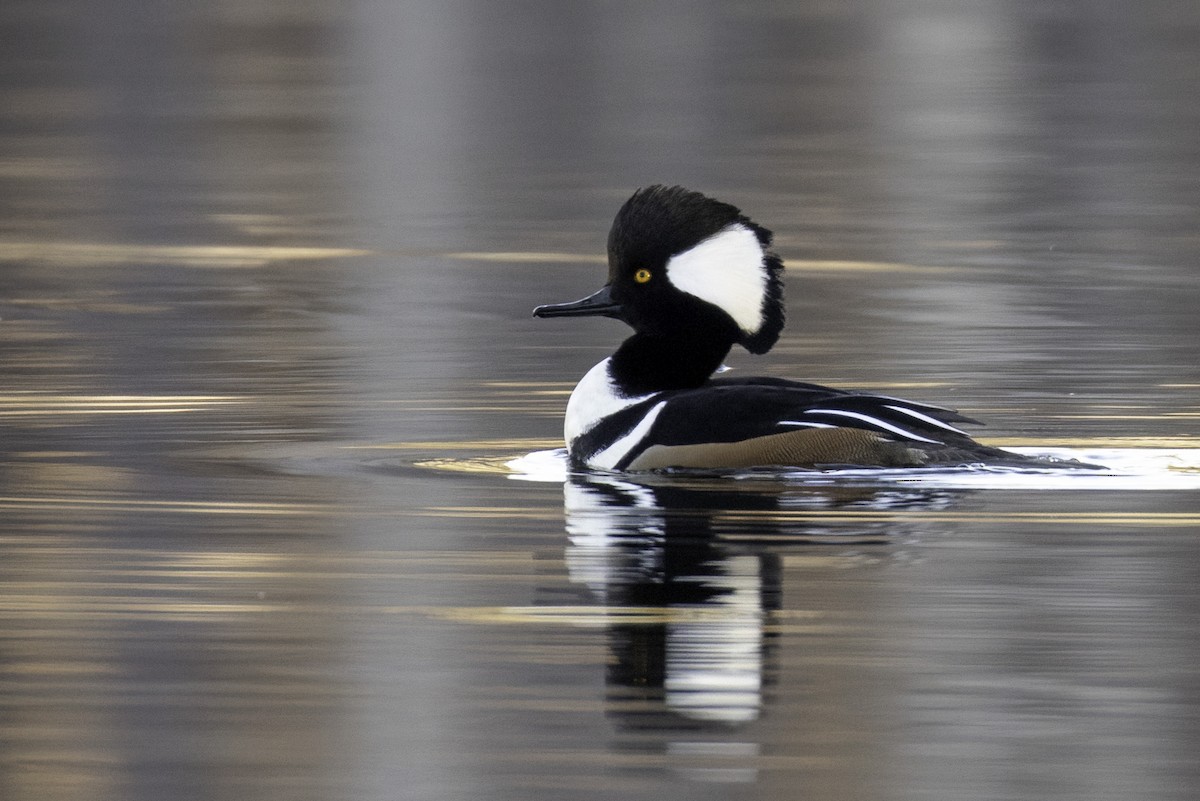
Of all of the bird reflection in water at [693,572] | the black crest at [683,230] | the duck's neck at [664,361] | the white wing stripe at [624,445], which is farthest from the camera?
the duck's neck at [664,361]

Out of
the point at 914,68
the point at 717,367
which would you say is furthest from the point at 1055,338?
the point at 914,68

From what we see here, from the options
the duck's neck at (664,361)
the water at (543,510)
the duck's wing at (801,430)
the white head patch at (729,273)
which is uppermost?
the white head patch at (729,273)

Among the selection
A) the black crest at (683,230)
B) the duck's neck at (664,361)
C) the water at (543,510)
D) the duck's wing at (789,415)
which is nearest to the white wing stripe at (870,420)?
the duck's wing at (789,415)

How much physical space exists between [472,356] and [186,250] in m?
5.90

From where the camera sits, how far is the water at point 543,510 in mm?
5398

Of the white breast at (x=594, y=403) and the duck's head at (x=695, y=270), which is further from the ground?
the duck's head at (x=695, y=270)

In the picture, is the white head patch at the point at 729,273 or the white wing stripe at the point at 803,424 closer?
the white wing stripe at the point at 803,424

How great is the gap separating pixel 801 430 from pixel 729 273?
0.74m

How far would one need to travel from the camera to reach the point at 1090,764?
17.0 ft

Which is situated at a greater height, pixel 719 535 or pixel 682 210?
pixel 682 210

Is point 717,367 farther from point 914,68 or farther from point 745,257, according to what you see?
point 914,68

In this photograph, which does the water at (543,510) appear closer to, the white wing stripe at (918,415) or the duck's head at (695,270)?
the white wing stripe at (918,415)

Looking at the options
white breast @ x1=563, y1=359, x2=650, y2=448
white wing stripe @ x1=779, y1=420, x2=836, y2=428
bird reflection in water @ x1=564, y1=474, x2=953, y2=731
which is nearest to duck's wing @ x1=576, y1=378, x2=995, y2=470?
white wing stripe @ x1=779, y1=420, x2=836, y2=428

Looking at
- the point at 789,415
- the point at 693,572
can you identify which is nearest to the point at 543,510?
the point at 789,415
